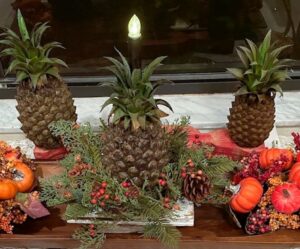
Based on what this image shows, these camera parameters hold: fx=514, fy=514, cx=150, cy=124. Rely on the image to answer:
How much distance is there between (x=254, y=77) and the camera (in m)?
1.14

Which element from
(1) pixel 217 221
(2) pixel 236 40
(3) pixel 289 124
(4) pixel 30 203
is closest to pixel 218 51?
(2) pixel 236 40

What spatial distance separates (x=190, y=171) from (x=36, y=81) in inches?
15.4

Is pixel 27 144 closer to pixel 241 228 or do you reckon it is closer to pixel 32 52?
pixel 32 52

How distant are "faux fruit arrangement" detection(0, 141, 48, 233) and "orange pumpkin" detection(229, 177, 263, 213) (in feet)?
1.37

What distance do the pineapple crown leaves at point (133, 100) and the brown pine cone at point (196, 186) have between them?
15 centimetres

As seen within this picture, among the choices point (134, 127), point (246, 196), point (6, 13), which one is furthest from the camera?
point (6, 13)

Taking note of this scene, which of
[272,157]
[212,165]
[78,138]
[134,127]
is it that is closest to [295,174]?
[272,157]

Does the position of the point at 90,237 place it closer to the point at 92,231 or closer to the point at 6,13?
the point at 92,231

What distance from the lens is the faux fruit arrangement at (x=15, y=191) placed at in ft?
3.55

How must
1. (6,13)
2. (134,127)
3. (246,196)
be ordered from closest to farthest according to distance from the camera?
1. (134,127)
2. (246,196)
3. (6,13)

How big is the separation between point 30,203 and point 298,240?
1.87ft

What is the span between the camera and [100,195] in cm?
104

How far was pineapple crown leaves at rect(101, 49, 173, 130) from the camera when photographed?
984 millimetres

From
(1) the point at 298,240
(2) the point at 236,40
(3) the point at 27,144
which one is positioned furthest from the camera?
(2) the point at 236,40
